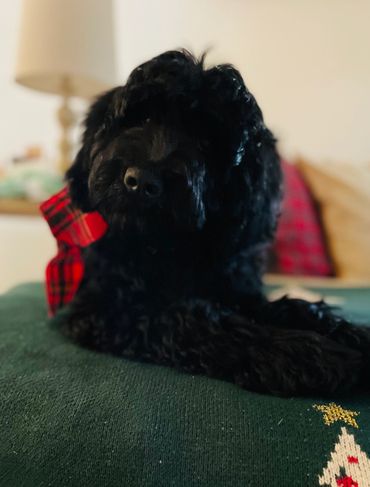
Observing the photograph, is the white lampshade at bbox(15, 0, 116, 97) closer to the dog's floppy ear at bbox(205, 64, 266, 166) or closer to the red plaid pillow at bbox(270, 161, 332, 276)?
the red plaid pillow at bbox(270, 161, 332, 276)

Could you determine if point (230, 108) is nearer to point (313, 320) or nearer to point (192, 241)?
point (192, 241)

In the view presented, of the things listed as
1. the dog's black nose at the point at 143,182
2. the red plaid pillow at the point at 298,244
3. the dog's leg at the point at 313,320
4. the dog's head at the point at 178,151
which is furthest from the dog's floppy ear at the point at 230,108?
the red plaid pillow at the point at 298,244

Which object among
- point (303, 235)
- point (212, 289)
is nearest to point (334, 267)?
point (303, 235)

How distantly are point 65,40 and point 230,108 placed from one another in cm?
114

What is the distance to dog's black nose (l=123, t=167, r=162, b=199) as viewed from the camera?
2.65 ft

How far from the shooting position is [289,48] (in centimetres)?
260

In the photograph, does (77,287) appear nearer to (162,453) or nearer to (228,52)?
(162,453)

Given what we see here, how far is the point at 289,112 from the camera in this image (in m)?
2.65

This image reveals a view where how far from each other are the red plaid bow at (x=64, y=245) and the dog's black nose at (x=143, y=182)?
280 mm

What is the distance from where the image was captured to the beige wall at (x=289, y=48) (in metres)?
2.58

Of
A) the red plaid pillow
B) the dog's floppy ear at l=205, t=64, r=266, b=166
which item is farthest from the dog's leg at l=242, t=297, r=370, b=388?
the red plaid pillow

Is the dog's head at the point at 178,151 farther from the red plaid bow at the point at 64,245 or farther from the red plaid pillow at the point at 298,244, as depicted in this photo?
the red plaid pillow at the point at 298,244

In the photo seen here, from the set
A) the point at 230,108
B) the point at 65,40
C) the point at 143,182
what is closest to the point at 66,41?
the point at 65,40

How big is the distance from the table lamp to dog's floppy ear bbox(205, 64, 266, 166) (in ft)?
3.45
